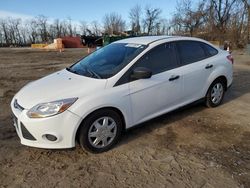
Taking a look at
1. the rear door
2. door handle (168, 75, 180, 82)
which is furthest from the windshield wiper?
the rear door

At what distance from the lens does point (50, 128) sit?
3.36 metres

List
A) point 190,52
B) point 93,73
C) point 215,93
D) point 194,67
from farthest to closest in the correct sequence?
point 215,93 < point 190,52 < point 194,67 < point 93,73

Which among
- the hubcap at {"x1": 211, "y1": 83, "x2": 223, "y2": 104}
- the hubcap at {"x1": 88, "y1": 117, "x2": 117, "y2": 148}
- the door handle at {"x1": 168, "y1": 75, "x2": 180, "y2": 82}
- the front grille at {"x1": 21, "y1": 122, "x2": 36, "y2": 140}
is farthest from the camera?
the hubcap at {"x1": 211, "y1": 83, "x2": 223, "y2": 104}

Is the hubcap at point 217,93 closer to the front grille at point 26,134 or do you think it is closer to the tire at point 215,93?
the tire at point 215,93

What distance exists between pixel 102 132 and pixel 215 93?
294 centimetres

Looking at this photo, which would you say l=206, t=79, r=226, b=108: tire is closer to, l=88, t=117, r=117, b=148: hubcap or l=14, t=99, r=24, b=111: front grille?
l=88, t=117, r=117, b=148: hubcap

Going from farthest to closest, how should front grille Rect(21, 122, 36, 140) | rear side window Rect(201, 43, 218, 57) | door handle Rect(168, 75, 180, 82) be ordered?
rear side window Rect(201, 43, 218, 57), door handle Rect(168, 75, 180, 82), front grille Rect(21, 122, 36, 140)

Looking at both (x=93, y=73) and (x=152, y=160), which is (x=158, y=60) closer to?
(x=93, y=73)

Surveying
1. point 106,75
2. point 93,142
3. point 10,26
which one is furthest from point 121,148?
point 10,26

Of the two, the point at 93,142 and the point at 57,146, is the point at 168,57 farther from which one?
the point at 57,146

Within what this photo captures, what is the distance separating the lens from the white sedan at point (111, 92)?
341 centimetres

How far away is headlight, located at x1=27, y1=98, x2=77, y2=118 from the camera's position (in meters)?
3.35

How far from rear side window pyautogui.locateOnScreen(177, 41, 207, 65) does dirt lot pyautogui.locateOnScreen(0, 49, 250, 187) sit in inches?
45.9

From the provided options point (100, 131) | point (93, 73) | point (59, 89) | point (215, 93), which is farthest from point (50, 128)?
point (215, 93)
